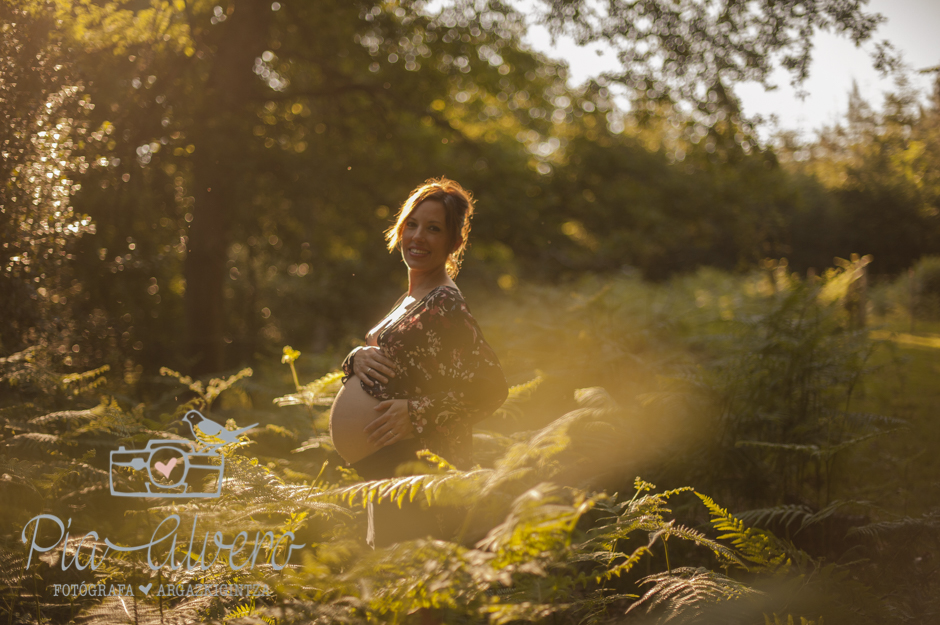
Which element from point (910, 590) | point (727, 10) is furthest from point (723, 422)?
point (727, 10)

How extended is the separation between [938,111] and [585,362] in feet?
23.3

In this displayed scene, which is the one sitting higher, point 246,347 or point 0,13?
point 0,13

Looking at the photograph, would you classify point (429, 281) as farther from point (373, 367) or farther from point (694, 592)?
point (694, 592)

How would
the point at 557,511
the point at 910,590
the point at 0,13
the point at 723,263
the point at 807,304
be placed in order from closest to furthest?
1. the point at 557,511
2. the point at 910,590
3. the point at 0,13
4. the point at 807,304
5. the point at 723,263

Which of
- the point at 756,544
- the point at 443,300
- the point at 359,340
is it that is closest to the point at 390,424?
the point at 443,300

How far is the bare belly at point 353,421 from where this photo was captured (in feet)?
7.93

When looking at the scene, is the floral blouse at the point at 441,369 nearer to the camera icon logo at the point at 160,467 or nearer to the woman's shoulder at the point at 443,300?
the woman's shoulder at the point at 443,300

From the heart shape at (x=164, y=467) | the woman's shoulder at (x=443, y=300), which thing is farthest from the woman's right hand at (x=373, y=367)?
the heart shape at (x=164, y=467)

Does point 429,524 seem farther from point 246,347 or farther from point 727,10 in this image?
point 246,347

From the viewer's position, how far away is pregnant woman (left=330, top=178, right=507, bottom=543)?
2318mm

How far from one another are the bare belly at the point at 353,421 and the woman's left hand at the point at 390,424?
37mm

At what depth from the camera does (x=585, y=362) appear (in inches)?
200

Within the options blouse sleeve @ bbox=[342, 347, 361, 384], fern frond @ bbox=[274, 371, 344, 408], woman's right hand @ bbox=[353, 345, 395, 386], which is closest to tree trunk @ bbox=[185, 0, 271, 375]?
fern frond @ bbox=[274, 371, 344, 408]

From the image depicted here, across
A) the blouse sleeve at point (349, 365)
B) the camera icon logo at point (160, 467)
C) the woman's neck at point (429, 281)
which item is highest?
the woman's neck at point (429, 281)
